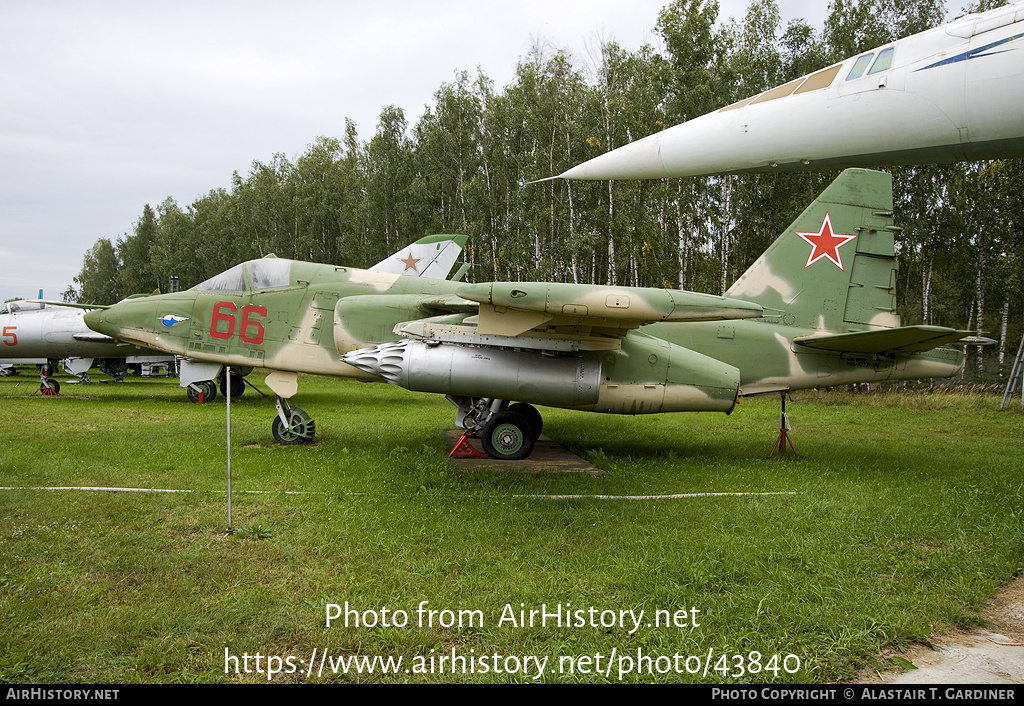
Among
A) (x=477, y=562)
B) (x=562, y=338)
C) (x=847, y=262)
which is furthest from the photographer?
(x=847, y=262)

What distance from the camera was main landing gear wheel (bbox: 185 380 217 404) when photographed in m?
15.3

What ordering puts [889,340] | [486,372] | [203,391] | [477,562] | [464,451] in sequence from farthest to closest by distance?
[203,391] → [464,451] → [889,340] → [486,372] → [477,562]

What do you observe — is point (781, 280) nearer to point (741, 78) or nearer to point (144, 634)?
point (144, 634)

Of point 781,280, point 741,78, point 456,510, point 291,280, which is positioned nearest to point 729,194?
point 741,78

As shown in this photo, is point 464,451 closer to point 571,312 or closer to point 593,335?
point 593,335

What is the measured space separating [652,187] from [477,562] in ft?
61.9

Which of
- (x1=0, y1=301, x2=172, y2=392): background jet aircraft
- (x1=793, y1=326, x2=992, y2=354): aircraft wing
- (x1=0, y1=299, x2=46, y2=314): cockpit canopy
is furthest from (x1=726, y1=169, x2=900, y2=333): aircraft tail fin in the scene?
(x1=0, y1=299, x2=46, y2=314): cockpit canopy

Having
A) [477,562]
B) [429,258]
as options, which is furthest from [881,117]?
[429,258]

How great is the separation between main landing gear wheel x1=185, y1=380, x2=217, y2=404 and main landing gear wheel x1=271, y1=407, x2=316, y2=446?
7097 mm

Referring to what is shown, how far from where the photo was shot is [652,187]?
2122 cm

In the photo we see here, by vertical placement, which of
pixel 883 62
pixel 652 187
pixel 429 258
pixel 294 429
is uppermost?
pixel 652 187

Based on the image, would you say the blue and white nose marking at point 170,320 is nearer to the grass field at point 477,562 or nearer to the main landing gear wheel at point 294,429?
the grass field at point 477,562

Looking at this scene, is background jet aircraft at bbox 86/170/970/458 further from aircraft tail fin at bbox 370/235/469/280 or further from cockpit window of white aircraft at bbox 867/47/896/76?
aircraft tail fin at bbox 370/235/469/280
